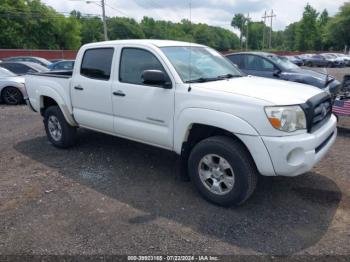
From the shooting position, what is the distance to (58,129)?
6254mm

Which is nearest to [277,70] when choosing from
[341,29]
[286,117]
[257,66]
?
[257,66]

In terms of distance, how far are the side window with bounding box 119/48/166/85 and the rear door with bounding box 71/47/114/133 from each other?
0.80 ft

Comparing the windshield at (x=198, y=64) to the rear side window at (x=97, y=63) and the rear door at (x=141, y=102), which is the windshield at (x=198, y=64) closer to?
the rear door at (x=141, y=102)

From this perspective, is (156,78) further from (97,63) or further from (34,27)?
(34,27)

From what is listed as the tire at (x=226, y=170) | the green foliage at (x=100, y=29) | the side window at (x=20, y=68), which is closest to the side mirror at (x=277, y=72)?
the tire at (x=226, y=170)

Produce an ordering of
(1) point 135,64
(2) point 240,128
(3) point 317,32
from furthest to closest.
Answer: (3) point 317,32
(1) point 135,64
(2) point 240,128

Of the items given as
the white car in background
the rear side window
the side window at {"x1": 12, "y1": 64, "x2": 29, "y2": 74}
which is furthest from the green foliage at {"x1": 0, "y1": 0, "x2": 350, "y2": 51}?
the rear side window

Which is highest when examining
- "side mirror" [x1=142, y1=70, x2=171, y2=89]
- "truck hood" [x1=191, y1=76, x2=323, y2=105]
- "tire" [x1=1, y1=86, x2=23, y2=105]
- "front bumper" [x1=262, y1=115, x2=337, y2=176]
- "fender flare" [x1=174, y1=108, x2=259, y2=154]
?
"side mirror" [x1=142, y1=70, x2=171, y2=89]

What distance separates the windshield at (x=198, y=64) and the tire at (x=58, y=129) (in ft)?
8.00

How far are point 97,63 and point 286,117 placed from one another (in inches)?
118

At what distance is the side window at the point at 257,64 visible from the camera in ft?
33.3

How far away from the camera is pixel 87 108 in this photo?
5445 millimetres

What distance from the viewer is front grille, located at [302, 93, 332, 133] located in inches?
146

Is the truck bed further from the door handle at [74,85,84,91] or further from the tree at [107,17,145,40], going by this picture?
the tree at [107,17,145,40]
